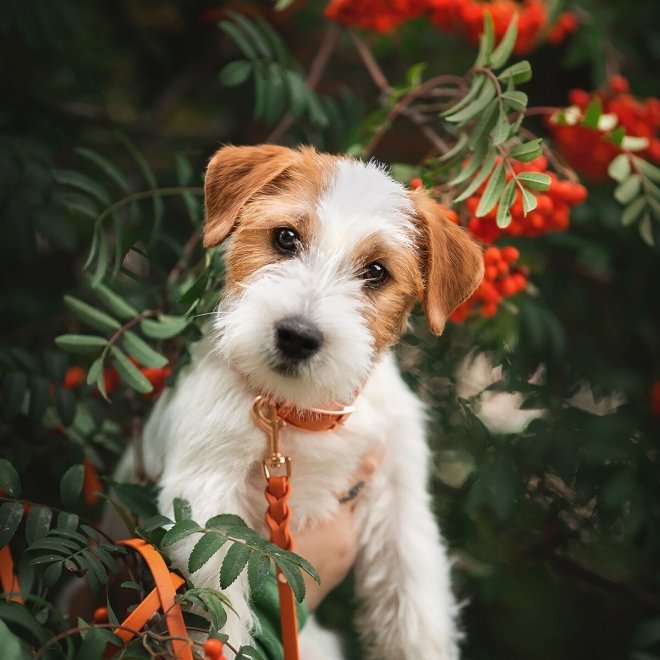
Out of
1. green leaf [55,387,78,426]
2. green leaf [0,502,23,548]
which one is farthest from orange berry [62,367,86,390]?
green leaf [0,502,23,548]

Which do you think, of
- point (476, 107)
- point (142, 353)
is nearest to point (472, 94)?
point (476, 107)

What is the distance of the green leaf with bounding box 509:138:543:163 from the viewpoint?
1.44 meters

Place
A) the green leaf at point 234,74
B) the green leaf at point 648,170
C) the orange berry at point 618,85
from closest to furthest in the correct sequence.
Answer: the green leaf at point 648,170, the green leaf at point 234,74, the orange berry at point 618,85

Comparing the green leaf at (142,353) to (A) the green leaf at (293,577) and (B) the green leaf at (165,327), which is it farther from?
(A) the green leaf at (293,577)

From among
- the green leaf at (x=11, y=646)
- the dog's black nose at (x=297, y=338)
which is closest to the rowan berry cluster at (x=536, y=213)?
the dog's black nose at (x=297, y=338)

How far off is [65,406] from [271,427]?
0.54m

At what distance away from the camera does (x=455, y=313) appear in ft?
5.85

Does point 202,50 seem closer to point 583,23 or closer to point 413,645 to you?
point 583,23

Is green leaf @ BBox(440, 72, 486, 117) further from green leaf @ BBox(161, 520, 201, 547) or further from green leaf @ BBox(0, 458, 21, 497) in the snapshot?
green leaf @ BBox(0, 458, 21, 497)

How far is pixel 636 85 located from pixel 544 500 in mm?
1426

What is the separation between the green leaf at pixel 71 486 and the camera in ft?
4.78

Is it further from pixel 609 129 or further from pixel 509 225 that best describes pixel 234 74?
pixel 609 129

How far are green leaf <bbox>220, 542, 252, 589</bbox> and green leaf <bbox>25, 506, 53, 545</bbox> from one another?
340 mm

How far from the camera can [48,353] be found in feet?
6.03
